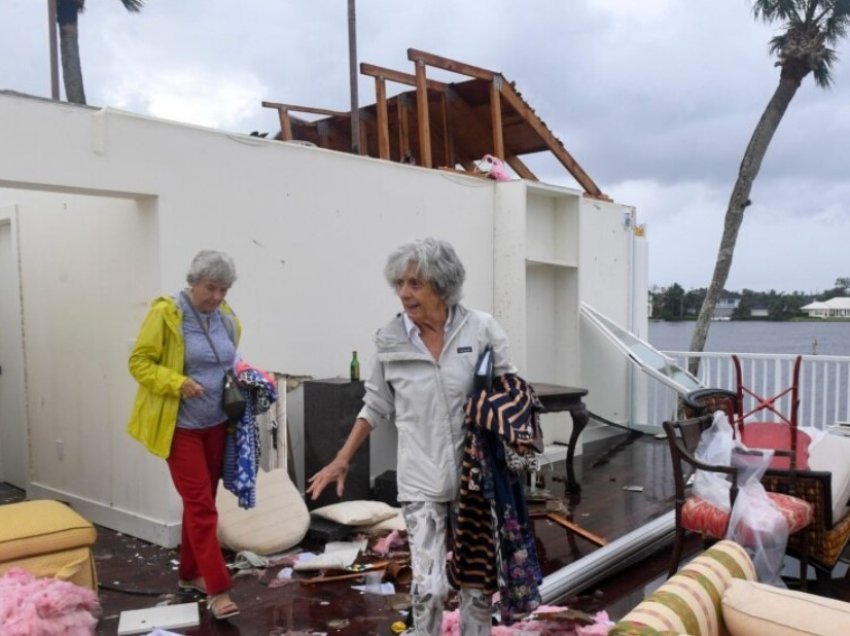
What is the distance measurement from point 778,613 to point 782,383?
612 centimetres

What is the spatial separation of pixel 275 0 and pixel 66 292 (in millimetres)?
3422

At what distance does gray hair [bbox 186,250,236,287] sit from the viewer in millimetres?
3389

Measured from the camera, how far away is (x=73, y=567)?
3.22 m

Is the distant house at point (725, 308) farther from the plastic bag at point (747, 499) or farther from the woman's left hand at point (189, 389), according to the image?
the woman's left hand at point (189, 389)

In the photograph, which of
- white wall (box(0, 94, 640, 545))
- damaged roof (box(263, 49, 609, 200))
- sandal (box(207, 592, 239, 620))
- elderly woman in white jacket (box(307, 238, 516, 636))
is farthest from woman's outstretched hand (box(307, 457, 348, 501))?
damaged roof (box(263, 49, 609, 200))

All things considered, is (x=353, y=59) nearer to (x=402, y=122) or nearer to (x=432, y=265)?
(x=402, y=122)

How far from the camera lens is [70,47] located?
9969mm

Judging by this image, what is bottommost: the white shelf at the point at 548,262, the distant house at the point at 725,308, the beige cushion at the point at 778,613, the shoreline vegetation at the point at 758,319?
the beige cushion at the point at 778,613

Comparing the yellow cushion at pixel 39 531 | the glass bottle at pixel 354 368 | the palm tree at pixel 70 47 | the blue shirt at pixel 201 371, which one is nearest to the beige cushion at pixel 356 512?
the glass bottle at pixel 354 368

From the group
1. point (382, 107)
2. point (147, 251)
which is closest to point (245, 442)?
point (147, 251)

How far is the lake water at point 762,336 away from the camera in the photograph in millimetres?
7910

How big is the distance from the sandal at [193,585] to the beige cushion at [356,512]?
0.92 metres

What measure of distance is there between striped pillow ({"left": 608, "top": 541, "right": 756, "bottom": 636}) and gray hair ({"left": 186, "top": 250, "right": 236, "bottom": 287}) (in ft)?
7.41

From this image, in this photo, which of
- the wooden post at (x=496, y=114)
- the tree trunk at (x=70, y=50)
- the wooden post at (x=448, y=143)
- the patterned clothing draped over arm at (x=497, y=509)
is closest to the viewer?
the patterned clothing draped over arm at (x=497, y=509)
